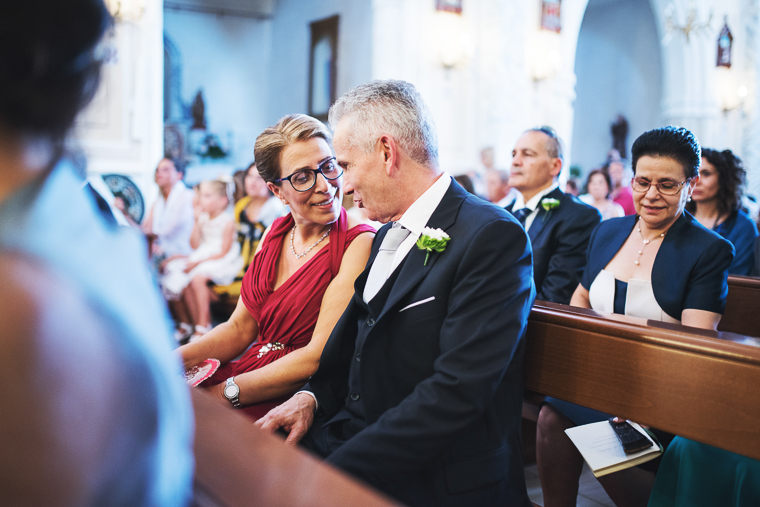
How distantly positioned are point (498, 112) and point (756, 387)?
778cm

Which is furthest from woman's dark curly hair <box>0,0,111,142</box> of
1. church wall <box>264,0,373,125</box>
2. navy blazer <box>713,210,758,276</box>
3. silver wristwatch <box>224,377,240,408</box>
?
church wall <box>264,0,373,125</box>

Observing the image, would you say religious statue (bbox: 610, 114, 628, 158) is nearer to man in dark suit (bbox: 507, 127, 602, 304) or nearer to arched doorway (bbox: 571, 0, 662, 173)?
arched doorway (bbox: 571, 0, 662, 173)

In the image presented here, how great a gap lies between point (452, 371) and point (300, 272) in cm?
95

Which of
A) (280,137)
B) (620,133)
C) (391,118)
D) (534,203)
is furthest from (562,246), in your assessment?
(620,133)

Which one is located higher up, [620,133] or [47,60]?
[620,133]

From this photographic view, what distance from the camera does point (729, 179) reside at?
12.8 ft

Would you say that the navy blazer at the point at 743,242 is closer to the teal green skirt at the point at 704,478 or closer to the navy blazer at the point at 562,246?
the navy blazer at the point at 562,246

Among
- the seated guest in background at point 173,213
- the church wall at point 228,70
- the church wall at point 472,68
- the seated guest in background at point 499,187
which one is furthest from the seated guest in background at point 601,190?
the church wall at point 228,70

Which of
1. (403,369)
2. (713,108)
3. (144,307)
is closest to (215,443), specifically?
(144,307)

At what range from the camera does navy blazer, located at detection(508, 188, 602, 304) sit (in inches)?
128

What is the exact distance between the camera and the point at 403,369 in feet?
5.28

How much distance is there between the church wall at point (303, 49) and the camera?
10016 millimetres

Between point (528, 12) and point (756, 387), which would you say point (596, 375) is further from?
point (528, 12)

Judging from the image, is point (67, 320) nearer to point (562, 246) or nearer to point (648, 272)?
point (648, 272)
